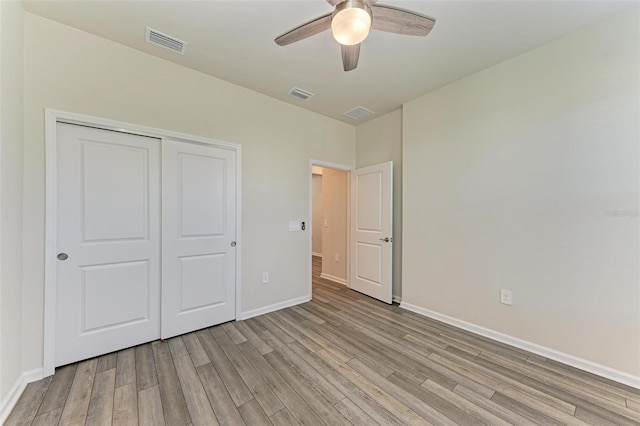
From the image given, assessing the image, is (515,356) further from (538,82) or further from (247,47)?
(247,47)

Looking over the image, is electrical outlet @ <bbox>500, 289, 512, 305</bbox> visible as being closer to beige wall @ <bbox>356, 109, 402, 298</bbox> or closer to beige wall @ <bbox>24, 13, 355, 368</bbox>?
beige wall @ <bbox>356, 109, 402, 298</bbox>

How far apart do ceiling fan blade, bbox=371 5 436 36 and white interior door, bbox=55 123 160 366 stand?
225 centimetres

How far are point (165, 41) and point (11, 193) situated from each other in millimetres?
1647

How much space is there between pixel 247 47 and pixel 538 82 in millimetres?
2693

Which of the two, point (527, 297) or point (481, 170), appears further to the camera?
point (481, 170)

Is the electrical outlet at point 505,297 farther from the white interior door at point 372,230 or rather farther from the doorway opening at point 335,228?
the doorway opening at point 335,228

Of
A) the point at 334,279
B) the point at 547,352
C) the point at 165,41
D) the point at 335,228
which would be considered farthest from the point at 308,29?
the point at 334,279

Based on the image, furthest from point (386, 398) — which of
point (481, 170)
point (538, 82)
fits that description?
point (538, 82)

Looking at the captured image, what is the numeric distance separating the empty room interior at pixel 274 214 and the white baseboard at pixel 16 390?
15mm

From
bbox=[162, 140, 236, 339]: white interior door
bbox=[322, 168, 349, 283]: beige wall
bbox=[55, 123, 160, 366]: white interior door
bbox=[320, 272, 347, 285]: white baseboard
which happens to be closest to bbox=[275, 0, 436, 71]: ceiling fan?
bbox=[162, 140, 236, 339]: white interior door

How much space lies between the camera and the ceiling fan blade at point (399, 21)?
1450mm

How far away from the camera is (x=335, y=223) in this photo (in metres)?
4.65

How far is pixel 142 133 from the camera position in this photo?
2357 mm

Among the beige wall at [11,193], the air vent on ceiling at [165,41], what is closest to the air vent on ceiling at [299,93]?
the air vent on ceiling at [165,41]
